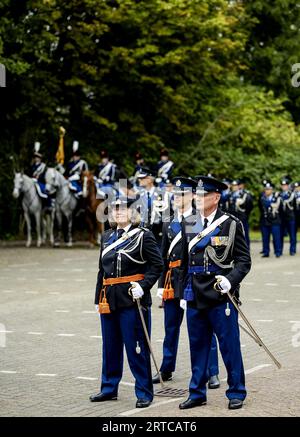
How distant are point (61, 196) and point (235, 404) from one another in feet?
71.0

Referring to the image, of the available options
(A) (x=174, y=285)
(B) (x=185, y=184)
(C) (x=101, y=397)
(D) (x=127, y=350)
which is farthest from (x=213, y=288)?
(A) (x=174, y=285)

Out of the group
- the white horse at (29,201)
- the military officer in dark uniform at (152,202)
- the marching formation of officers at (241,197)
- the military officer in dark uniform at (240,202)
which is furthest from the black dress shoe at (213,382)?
the white horse at (29,201)

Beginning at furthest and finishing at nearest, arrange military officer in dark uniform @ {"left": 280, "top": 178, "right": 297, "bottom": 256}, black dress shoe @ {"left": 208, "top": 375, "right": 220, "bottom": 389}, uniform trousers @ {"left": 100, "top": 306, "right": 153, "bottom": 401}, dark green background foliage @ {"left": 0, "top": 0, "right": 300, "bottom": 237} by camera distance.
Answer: dark green background foliage @ {"left": 0, "top": 0, "right": 300, "bottom": 237}
military officer in dark uniform @ {"left": 280, "top": 178, "right": 297, "bottom": 256}
black dress shoe @ {"left": 208, "top": 375, "right": 220, "bottom": 389}
uniform trousers @ {"left": 100, "top": 306, "right": 153, "bottom": 401}

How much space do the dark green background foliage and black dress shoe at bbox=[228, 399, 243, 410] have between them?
2041 cm

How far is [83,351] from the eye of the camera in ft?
35.7

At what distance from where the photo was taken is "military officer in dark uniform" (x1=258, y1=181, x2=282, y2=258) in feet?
86.2

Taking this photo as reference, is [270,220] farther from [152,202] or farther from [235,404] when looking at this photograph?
[235,404]

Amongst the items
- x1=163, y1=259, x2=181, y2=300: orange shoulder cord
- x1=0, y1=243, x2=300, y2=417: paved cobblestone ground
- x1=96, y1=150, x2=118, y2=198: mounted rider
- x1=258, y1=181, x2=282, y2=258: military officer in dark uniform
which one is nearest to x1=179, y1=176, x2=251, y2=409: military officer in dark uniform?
x1=0, y1=243, x2=300, y2=417: paved cobblestone ground

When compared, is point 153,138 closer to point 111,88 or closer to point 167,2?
point 111,88

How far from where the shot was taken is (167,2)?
31969 millimetres

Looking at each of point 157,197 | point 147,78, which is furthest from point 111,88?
point 157,197

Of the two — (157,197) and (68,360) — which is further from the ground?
(157,197)

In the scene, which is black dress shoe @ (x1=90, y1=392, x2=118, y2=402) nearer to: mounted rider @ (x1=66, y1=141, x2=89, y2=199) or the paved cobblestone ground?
the paved cobblestone ground
